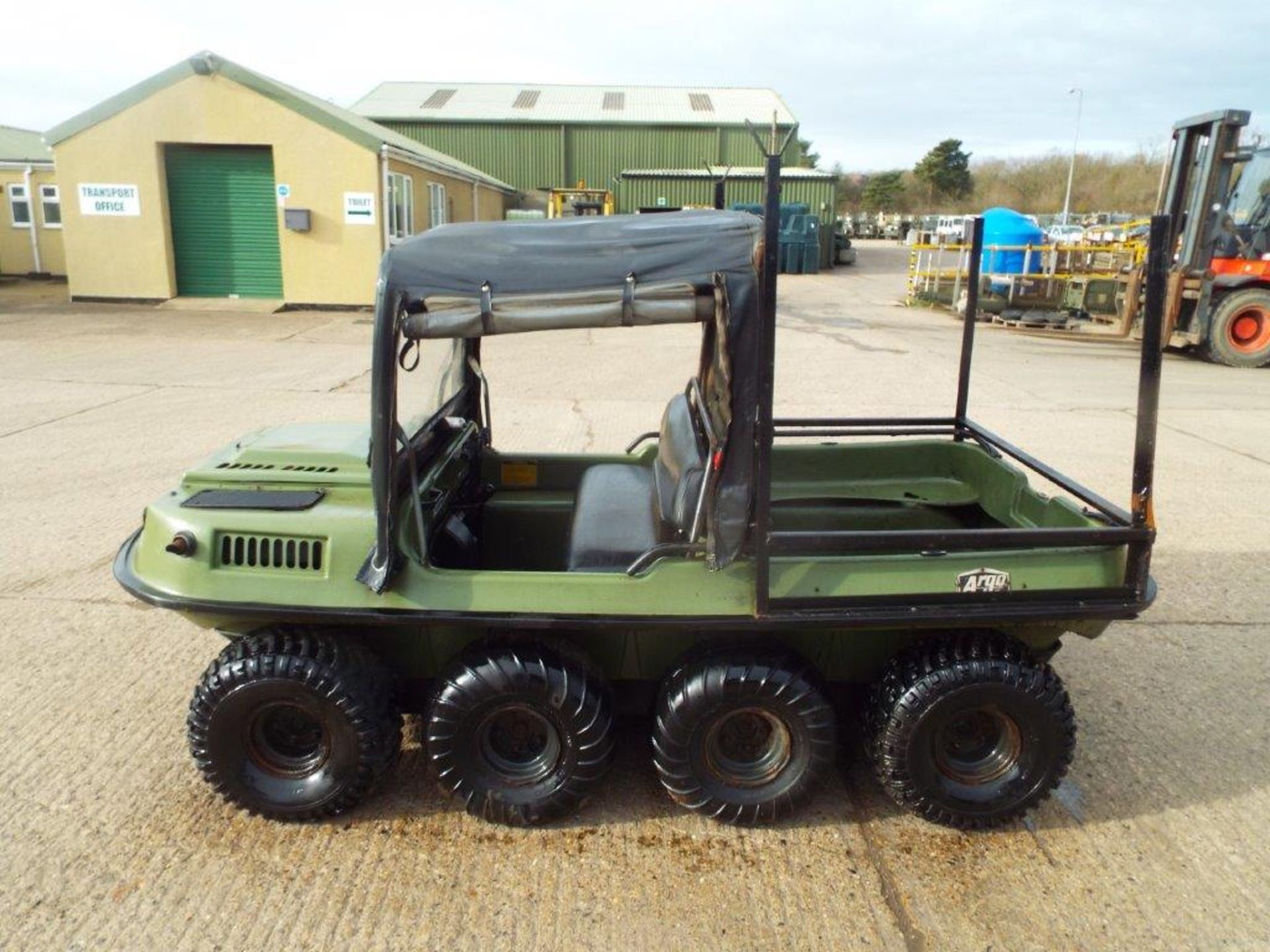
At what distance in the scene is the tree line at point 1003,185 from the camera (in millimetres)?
45188

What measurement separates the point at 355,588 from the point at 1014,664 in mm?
1959

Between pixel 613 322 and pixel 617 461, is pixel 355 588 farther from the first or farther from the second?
pixel 617 461

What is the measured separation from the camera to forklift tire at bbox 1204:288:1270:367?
12.5 meters

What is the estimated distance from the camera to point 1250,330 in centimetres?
1268

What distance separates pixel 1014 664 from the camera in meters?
2.75

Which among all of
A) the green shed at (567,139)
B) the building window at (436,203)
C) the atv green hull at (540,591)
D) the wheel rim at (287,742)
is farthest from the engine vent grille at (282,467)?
the green shed at (567,139)

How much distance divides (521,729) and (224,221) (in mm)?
16786

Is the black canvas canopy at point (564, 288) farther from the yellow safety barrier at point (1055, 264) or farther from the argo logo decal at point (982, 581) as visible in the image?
the yellow safety barrier at point (1055, 264)

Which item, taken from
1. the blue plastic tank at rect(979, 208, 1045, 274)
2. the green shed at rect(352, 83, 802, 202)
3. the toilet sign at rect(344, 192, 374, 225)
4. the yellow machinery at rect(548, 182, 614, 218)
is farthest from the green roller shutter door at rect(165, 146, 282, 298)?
the green shed at rect(352, 83, 802, 202)

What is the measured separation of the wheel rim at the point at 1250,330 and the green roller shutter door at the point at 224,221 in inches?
616

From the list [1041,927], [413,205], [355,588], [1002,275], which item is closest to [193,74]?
[413,205]

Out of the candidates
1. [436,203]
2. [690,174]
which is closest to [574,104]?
[690,174]

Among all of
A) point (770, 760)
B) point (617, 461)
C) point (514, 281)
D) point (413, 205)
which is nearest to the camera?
point (514, 281)

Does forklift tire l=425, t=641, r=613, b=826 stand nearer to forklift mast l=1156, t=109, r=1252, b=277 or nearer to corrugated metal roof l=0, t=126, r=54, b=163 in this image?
forklift mast l=1156, t=109, r=1252, b=277
